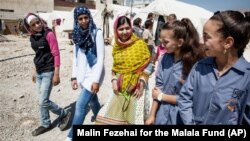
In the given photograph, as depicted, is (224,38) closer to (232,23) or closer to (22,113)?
(232,23)

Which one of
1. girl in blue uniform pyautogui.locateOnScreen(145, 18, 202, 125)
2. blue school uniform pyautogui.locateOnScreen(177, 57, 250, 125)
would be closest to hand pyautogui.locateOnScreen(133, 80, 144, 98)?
girl in blue uniform pyautogui.locateOnScreen(145, 18, 202, 125)

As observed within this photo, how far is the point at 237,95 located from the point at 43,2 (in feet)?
132

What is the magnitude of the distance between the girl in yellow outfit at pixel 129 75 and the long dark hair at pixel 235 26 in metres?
1.35

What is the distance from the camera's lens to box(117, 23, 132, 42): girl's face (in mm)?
3191

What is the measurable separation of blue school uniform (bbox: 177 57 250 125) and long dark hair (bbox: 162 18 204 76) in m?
0.38

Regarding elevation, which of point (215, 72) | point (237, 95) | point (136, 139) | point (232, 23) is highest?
point (232, 23)

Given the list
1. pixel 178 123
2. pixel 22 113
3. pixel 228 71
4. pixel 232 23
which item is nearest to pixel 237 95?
pixel 228 71

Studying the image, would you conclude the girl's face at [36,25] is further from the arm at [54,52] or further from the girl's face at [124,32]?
the girl's face at [124,32]

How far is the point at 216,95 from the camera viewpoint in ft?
6.48

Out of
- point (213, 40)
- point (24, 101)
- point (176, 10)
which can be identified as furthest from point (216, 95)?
point (176, 10)

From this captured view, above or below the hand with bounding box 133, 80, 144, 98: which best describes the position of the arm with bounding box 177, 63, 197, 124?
above

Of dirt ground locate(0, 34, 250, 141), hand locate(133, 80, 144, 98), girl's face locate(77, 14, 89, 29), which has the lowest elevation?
dirt ground locate(0, 34, 250, 141)

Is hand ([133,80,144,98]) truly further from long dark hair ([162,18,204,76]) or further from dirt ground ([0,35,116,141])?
dirt ground ([0,35,116,141])

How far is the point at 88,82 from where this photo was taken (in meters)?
3.68
